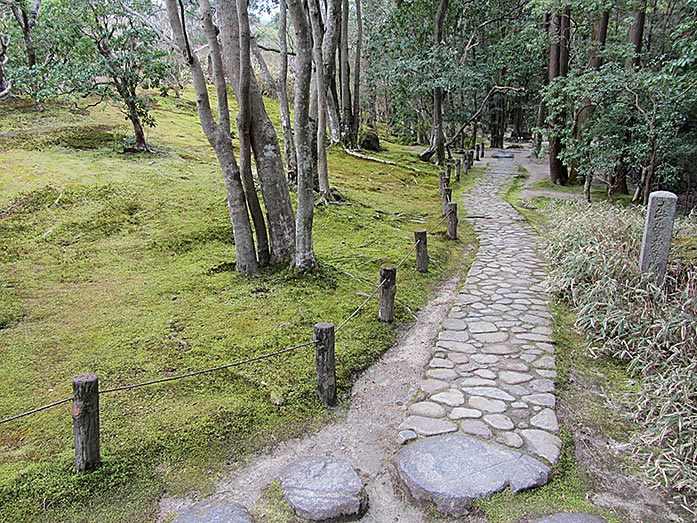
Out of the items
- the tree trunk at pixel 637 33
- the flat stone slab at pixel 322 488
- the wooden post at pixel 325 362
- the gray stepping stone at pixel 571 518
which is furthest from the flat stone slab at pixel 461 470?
the tree trunk at pixel 637 33

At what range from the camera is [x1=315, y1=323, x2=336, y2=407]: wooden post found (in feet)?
12.1

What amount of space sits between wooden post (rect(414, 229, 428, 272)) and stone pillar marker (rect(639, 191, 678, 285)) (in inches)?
111

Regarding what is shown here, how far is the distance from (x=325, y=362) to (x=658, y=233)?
4006mm

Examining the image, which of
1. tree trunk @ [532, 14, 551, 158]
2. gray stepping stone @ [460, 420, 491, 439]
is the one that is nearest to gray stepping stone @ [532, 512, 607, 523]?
gray stepping stone @ [460, 420, 491, 439]

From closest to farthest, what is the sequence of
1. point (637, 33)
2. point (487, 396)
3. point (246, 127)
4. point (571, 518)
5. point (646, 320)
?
point (571, 518), point (487, 396), point (646, 320), point (246, 127), point (637, 33)

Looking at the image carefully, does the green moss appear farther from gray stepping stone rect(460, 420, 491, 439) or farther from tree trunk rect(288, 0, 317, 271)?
tree trunk rect(288, 0, 317, 271)

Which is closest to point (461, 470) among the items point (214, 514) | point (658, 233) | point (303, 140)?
point (214, 514)

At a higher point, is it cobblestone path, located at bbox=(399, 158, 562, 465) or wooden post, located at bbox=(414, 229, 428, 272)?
wooden post, located at bbox=(414, 229, 428, 272)

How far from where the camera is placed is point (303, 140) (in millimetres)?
5793

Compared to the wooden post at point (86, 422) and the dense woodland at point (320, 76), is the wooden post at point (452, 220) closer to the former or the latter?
the dense woodland at point (320, 76)

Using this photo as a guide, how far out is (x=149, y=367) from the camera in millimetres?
4238

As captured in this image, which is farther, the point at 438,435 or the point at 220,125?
the point at 220,125

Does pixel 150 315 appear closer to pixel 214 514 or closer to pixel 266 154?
pixel 266 154

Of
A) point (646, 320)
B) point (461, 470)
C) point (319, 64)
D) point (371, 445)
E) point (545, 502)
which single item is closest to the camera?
point (545, 502)
